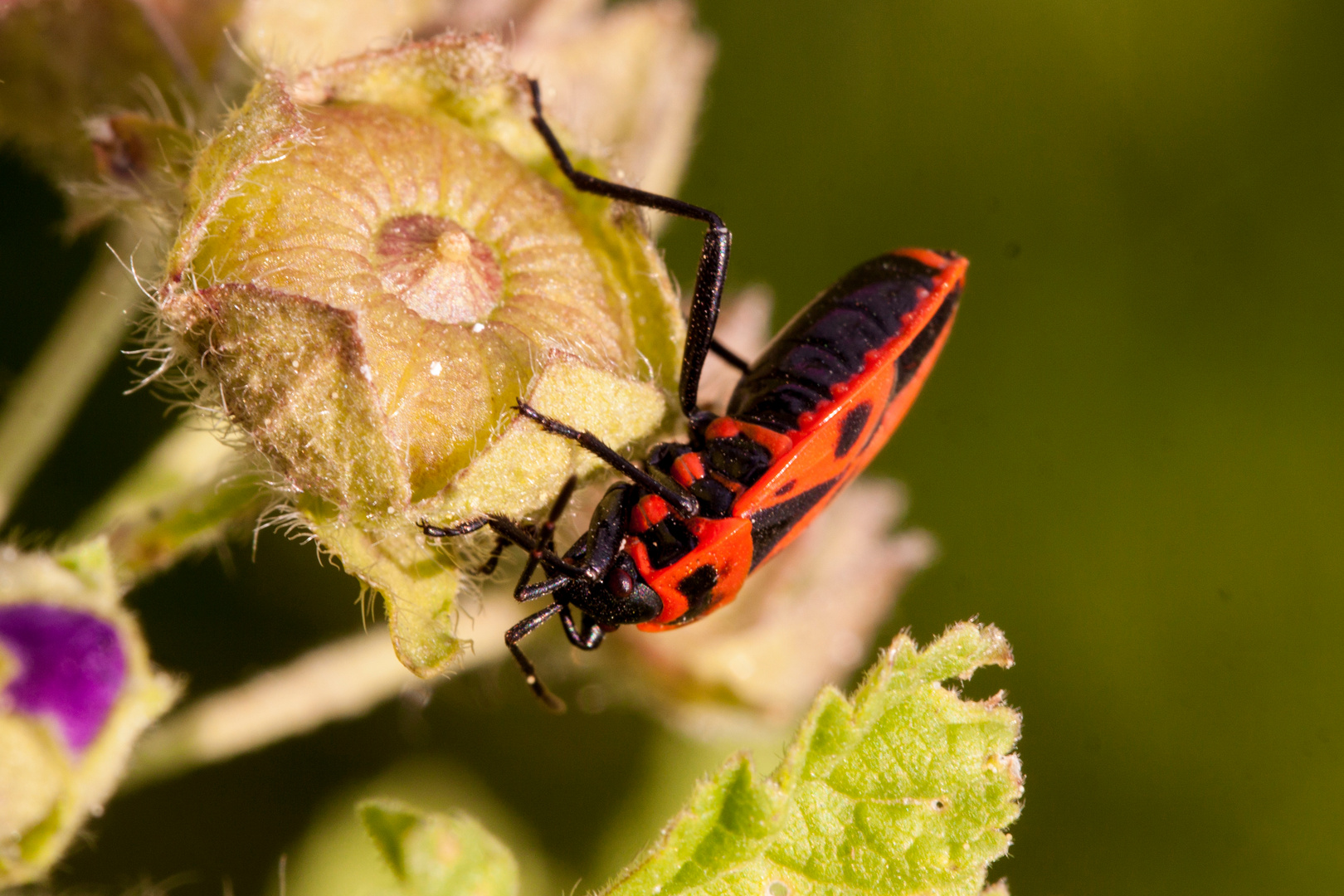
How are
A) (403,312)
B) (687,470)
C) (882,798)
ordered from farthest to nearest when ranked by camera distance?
(687,470) < (882,798) < (403,312)

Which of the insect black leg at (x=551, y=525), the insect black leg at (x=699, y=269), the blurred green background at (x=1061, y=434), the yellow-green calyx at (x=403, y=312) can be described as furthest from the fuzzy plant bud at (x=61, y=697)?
the blurred green background at (x=1061, y=434)

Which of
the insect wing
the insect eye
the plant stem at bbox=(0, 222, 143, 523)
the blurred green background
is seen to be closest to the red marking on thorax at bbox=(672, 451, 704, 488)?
the insect wing

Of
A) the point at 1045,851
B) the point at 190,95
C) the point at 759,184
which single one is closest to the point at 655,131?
the point at 190,95

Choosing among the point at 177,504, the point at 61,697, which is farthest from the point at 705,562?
the point at 61,697

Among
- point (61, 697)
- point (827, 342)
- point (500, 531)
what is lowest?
point (61, 697)

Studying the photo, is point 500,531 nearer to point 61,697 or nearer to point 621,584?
point 621,584
